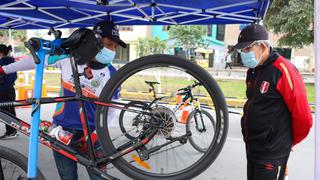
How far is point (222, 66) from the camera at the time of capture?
3053cm

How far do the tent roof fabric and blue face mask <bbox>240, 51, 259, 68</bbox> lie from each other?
4.47ft

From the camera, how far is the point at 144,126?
1832 mm

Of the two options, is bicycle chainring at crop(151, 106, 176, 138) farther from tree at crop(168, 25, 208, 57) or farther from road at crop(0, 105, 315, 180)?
tree at crop(168, 25, 208, 57)

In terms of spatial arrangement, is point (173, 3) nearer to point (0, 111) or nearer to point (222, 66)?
point (0, 111)

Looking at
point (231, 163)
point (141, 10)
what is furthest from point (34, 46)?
point (231, 163)

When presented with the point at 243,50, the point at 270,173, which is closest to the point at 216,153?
the point at 270,173

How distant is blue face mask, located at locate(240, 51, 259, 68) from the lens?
2.46m

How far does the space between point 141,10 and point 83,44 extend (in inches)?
98.7

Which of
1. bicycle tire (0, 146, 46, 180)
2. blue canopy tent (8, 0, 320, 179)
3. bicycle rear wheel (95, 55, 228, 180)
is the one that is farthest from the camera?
blue canopy tent (8, 0, 320, 179)

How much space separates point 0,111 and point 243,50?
177cm

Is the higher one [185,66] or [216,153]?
[185,66]

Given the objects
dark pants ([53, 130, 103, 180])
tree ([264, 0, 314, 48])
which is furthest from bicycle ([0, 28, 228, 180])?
tree ([264, 0, 314, 48])

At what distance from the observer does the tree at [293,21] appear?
14008mm

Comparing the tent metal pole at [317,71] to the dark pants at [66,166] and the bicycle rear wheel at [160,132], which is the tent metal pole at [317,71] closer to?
the bicycle rear wheel at [160,132]
